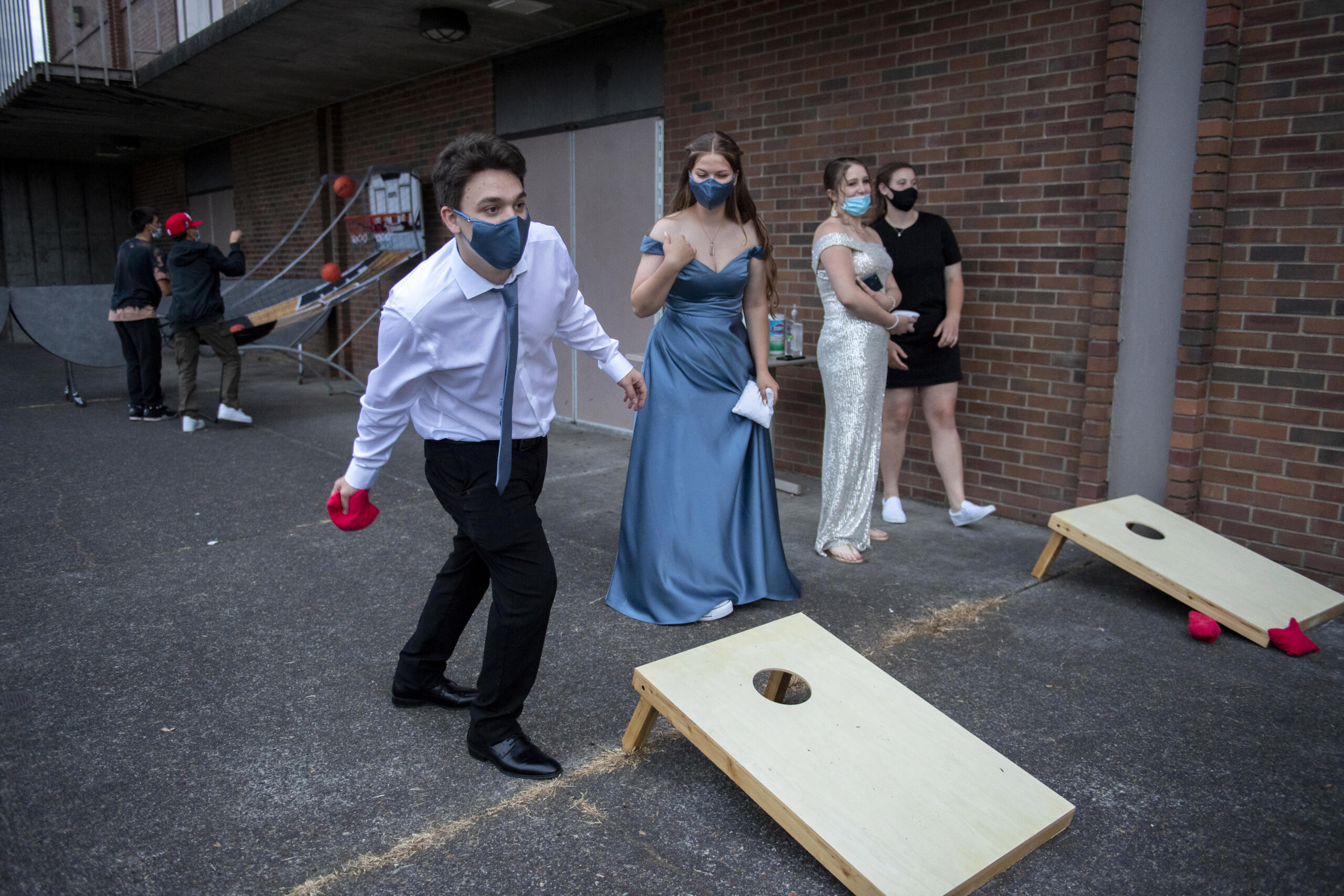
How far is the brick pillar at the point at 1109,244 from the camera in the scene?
4.41 meters

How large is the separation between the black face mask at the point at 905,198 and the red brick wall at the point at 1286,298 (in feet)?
4.54

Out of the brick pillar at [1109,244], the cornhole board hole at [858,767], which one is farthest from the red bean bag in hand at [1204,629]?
the cornhole board hole at [858,767]

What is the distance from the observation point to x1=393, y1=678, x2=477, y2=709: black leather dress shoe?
2.99 meters

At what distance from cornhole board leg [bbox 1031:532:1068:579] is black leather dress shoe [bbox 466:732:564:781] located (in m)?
2.55

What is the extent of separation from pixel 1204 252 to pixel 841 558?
215cm

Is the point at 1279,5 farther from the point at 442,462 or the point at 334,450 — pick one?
the point at 334,450

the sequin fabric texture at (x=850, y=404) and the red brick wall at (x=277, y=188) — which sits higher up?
the red brick wall at (x=277, y=188)

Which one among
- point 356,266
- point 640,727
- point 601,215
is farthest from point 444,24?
point 640,727

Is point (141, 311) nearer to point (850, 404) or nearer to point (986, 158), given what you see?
point (850, 404)

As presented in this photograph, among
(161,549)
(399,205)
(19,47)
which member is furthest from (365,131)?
(161,549)

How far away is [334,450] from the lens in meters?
6.95

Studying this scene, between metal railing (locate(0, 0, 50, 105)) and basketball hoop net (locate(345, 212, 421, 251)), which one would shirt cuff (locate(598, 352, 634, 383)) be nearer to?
basketball hoop net (locate(345, 212, 421, 251))

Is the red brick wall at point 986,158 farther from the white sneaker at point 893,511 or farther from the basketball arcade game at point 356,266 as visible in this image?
Result: the basketball arcade game at point 356,266

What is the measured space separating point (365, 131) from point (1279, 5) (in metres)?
8.77
